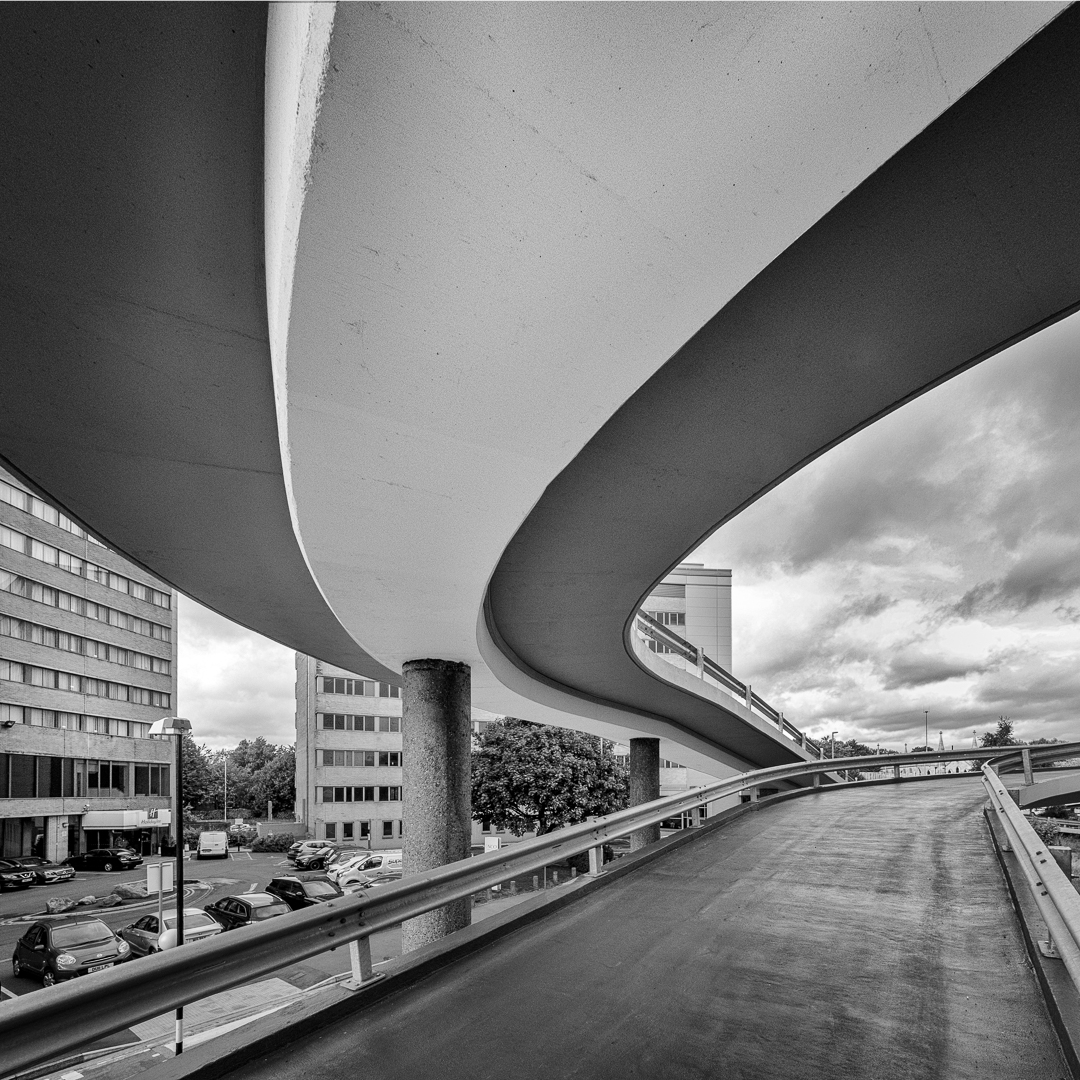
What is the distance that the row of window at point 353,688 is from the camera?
208ft

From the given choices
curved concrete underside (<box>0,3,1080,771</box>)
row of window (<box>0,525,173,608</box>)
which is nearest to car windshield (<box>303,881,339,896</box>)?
curved concrete underside (<box>0,3,1080,771</box>)

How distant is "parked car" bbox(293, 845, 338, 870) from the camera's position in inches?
1868

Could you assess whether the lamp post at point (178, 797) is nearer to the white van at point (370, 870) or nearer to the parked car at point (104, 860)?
the white van at point (370, 870)

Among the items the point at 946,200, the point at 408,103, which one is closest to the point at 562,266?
the point at 408,103

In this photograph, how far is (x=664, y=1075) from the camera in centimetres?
349

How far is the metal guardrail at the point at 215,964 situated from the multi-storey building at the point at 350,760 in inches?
2340

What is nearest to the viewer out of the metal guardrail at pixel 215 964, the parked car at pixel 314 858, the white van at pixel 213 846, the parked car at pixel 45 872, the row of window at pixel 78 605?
the metal guardrail at pixel 215 964

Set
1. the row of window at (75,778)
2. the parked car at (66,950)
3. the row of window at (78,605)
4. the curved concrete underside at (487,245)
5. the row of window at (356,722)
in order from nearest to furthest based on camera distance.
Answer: the curved concrete underside at (487,245), the parked car at (66,950), the row of window at (75,778), the row of window at (78,605), the row of window at (356,722)

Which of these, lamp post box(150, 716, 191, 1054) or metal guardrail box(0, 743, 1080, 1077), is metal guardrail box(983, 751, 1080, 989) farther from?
lamp post box(150, 716, 191, 1054)

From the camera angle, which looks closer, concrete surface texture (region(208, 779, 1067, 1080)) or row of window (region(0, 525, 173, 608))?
concrete surface texture (region(208, 779, 1067, 1080))

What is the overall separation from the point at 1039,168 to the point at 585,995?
5.22 metres

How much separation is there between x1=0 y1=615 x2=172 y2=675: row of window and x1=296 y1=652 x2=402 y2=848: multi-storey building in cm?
1706

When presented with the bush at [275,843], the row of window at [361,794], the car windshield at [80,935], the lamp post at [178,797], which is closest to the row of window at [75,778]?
the bush at [275,843]

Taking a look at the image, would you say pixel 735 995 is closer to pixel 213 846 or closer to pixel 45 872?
pixel 45 872
